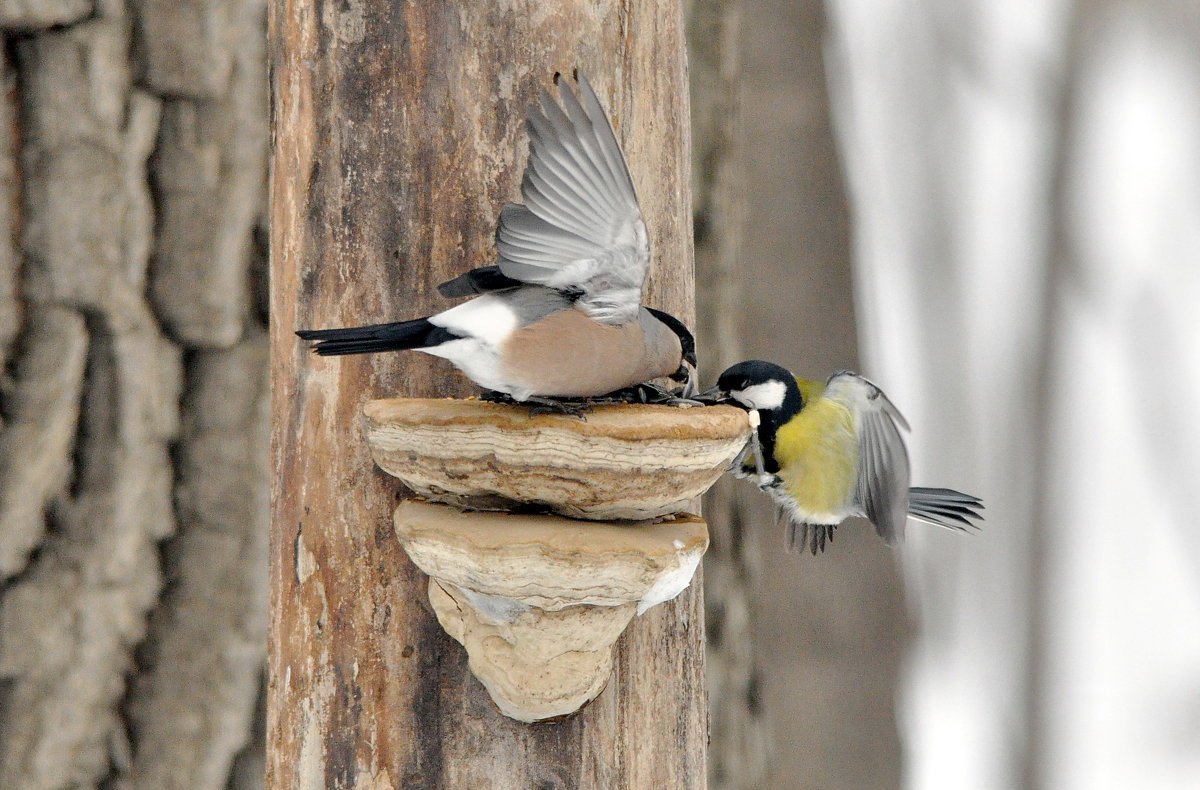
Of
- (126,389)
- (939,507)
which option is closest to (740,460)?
(939,507)

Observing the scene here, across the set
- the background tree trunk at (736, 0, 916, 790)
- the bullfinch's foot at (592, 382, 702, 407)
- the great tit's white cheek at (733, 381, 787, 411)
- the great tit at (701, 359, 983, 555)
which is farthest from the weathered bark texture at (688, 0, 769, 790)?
the bullfinch's foot at (592, 382, 702, 407)

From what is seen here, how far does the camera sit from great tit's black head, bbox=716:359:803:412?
4.46ft

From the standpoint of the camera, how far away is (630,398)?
113cm

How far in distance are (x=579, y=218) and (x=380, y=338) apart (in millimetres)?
208

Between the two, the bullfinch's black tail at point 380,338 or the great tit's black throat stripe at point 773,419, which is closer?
the bullfinch's black tail at point 380,338

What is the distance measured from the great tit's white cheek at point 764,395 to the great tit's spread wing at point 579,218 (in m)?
0.41

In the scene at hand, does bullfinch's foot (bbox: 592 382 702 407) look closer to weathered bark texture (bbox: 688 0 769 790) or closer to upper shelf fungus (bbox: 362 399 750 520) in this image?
upper shelf fungus (bbox: 362 399 750 520)

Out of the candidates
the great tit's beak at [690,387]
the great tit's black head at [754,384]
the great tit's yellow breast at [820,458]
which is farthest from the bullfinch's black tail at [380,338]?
the great tit's yellow breast at [820,458]

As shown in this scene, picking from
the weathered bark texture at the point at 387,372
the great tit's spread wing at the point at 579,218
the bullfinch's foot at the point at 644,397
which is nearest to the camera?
the great tit's spread wing at the point at 579,218

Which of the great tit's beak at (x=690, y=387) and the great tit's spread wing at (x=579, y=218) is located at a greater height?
the great tit's spread wing at (x=579, y=218)

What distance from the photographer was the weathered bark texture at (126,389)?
1392 mm

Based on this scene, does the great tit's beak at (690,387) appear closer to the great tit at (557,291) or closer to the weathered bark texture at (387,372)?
the great tit at (557,291)

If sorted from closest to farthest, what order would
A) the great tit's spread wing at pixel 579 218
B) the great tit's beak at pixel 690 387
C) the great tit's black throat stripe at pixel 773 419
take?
1. the great tit's spread wing at pixel 579 218
2. the great tit's beak at pixel 690 387
3. the great tit's black throat stripe at pixel 773 419

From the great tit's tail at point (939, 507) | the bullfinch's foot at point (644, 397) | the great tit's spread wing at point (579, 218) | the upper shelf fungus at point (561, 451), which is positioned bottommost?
the great tit's tail at point (939, 507)
